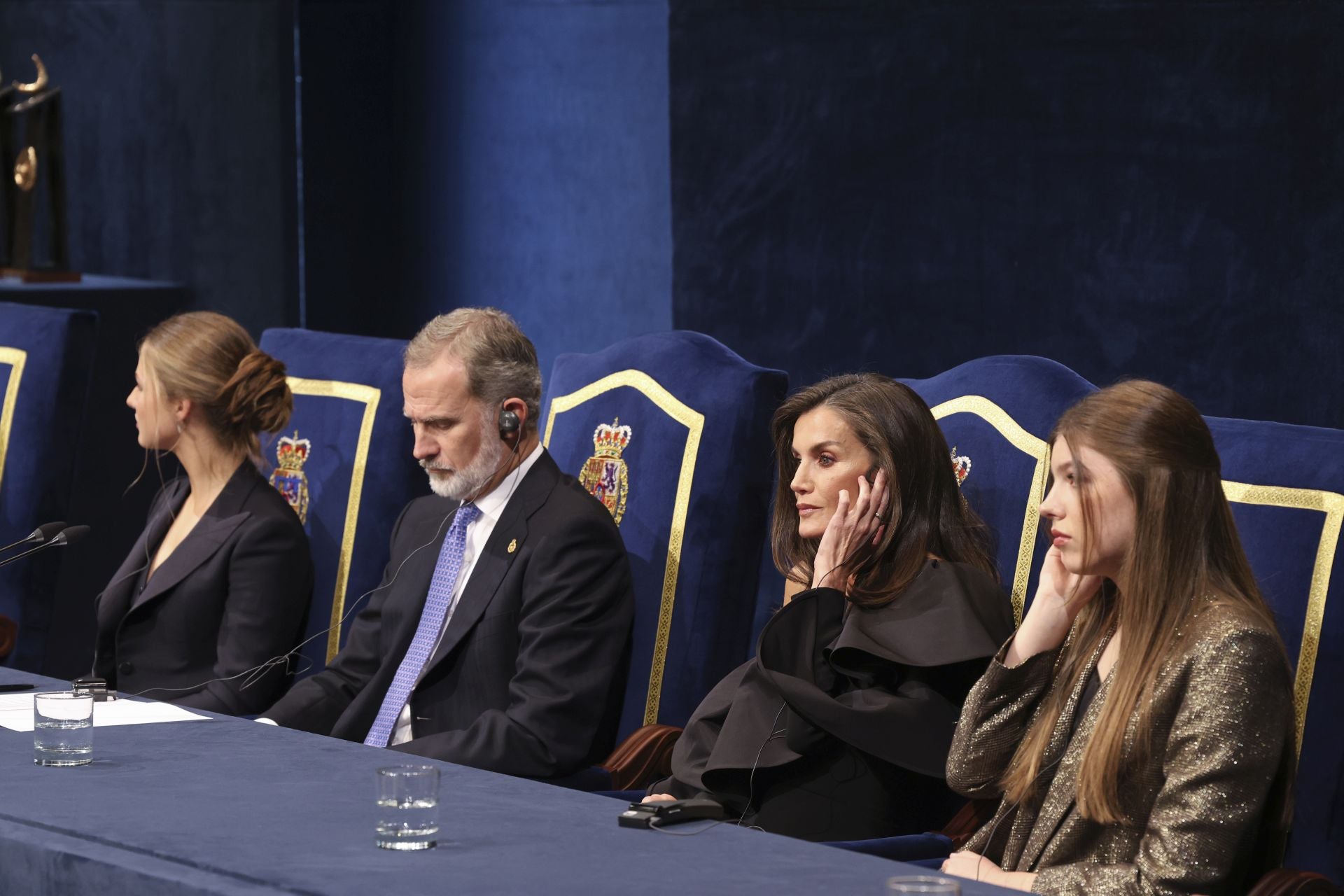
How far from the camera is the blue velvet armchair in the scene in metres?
3.17

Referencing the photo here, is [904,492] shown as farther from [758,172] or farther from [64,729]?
[758,172]

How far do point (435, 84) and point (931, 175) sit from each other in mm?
2639

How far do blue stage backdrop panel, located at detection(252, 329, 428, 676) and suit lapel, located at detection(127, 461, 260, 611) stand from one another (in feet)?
0.68

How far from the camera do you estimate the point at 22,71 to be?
5.74 meters

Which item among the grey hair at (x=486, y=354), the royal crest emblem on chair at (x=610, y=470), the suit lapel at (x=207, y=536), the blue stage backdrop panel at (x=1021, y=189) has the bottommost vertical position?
the suit lapel at (x=207, y=536)

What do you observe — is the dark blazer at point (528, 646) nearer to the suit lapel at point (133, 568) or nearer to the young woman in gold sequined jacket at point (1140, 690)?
the suit lapel at point (133, 568)

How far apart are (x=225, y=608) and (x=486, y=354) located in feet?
2.63

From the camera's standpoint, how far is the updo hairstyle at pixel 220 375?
143 inches

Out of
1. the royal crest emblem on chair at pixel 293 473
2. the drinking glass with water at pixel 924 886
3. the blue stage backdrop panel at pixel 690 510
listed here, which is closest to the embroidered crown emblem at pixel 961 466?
the blue stage backdrop panel at pixel 690 510

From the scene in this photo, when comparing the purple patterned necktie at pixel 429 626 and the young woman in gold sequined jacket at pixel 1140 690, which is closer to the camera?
the young woman in gold sequined jacket at pixel 1140 690

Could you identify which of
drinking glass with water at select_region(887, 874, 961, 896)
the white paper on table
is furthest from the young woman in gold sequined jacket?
the white paper on table

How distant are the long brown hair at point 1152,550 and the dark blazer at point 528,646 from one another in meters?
0.97

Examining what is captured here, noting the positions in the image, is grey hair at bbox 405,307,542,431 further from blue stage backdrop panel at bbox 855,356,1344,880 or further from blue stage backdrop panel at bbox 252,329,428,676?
blue stage backdrop panel at bbox 855,356,1344,880

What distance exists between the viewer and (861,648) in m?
2.58
